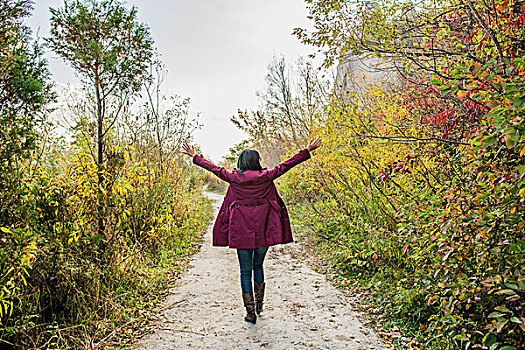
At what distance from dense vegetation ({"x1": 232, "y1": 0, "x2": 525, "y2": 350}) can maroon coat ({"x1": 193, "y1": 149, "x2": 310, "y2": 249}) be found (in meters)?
1.04

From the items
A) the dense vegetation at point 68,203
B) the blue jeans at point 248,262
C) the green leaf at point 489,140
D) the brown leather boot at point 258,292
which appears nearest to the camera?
the green leaf at point 489,140

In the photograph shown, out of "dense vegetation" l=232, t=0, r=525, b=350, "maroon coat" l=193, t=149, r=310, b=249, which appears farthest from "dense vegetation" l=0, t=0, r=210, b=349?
"dense vegetation" l=232, t=0, r=525, b=350

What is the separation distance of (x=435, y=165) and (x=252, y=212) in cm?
206

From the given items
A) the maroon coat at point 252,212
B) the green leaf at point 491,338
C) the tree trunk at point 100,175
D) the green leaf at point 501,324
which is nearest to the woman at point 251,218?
the maroon coat at point 252,212

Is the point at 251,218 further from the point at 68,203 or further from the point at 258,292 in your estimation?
the point at 68,203

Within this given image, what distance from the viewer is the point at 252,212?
4242 mm

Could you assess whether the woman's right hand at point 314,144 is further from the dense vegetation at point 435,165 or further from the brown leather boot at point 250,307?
the brown leather boot at point 250,307

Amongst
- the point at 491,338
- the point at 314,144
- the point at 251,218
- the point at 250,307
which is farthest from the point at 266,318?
the point at 491,338

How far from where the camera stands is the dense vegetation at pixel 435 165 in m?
2.41

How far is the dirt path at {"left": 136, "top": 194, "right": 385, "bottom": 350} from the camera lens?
3.77 m

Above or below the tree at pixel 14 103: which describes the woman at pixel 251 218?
below

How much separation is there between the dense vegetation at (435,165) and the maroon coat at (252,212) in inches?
40.8

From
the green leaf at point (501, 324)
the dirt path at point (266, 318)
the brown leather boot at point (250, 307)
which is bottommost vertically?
the dirt path at point (266, 318)

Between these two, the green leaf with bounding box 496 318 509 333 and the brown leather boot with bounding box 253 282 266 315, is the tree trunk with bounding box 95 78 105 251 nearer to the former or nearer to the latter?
the brown leather boot with bounding box 253 282 266 315
